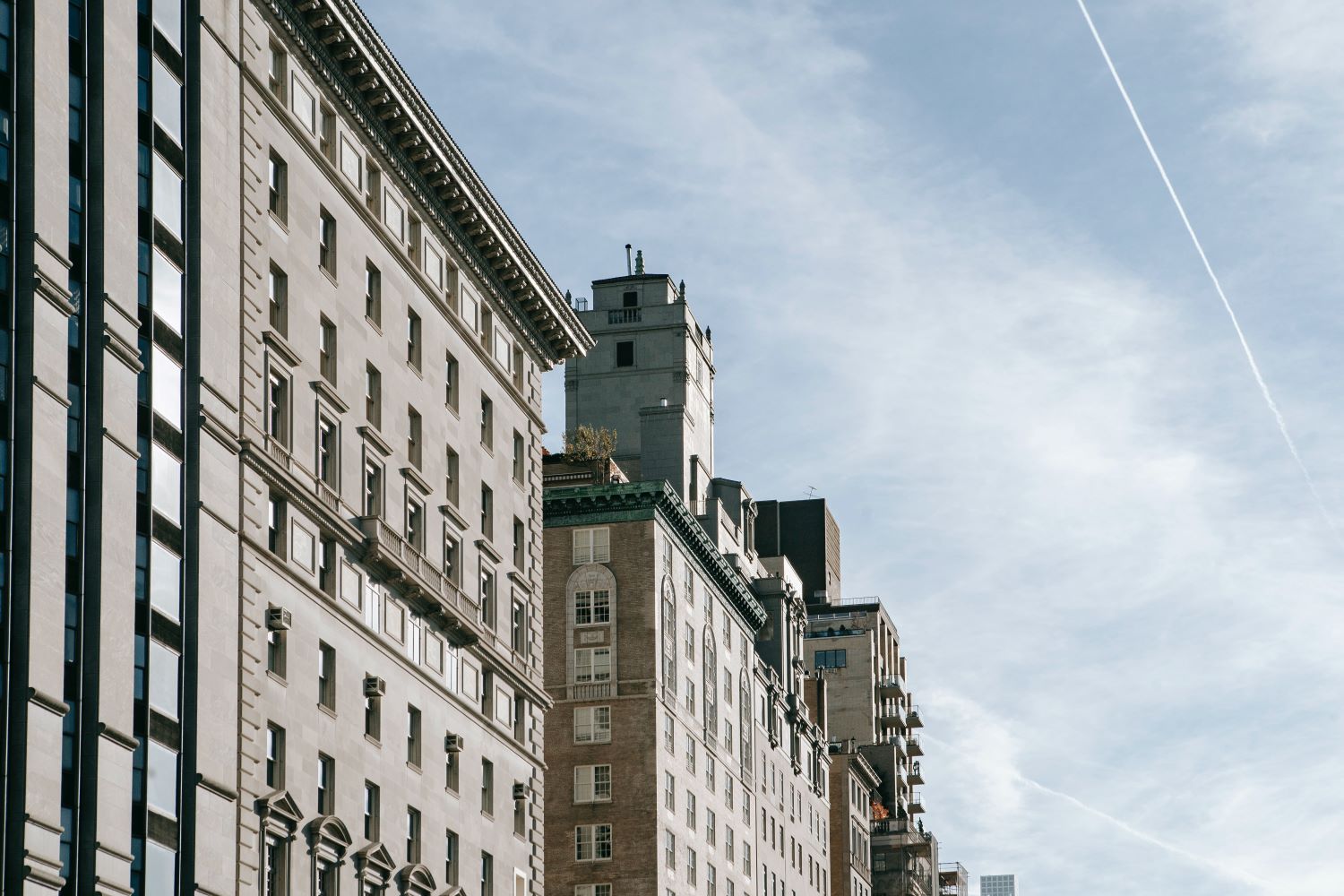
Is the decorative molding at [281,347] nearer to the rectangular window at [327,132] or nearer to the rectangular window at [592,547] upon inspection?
the rectangular window at [327,132]

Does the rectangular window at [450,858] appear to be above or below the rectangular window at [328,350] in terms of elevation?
below

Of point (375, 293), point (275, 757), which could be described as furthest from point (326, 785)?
point (375, 293)

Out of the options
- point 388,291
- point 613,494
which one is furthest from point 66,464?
point 613,494

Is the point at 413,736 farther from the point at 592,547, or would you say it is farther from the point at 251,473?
the point at 592,547

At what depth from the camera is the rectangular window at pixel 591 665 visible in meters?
112

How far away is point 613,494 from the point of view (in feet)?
374

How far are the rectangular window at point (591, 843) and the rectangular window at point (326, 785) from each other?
1696 inches

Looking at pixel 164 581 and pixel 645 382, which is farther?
pixel 645 382

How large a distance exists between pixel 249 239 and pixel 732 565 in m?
68.2

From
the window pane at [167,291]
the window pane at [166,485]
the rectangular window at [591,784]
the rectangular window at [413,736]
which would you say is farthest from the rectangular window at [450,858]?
the rectangular window at [591,784]

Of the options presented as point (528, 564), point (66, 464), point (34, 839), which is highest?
point (528, 564)

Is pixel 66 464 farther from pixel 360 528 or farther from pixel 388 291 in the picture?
pixel 388 291

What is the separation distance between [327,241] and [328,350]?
11.9ft

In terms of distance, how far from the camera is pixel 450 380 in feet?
273
